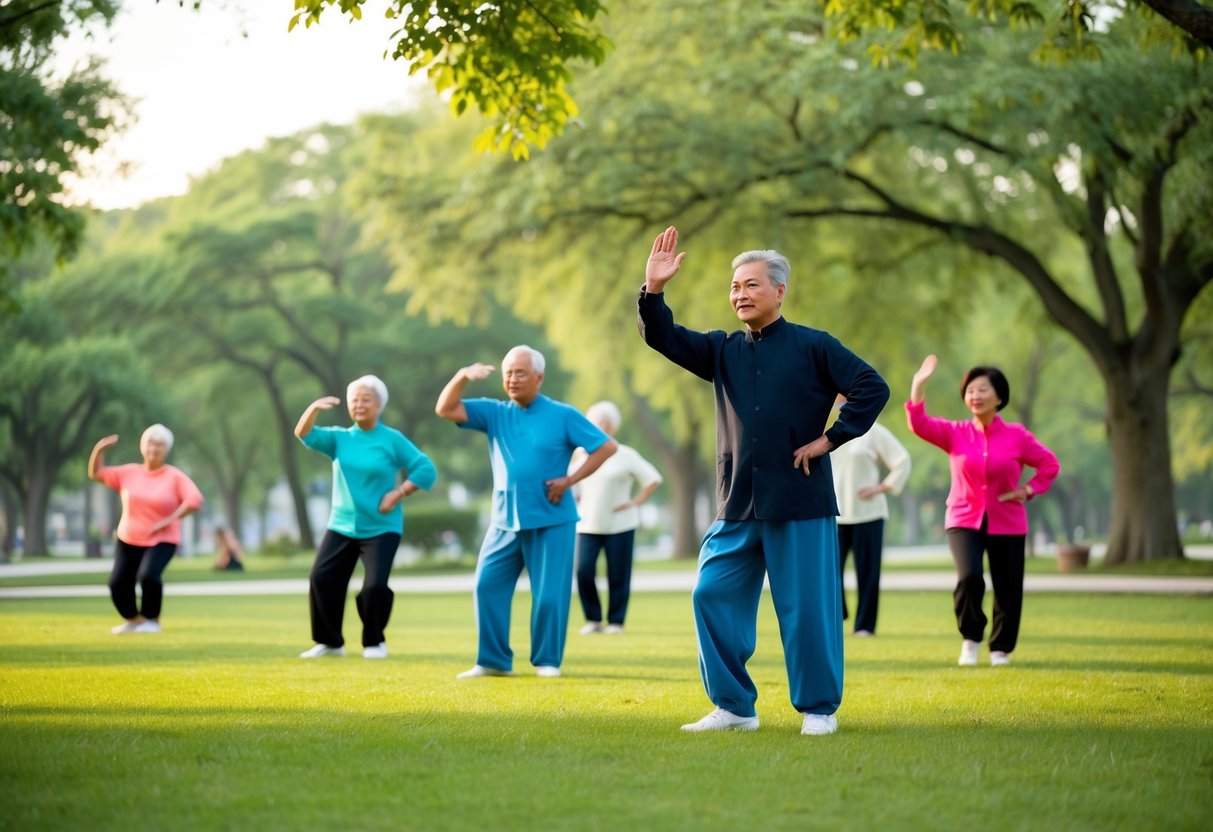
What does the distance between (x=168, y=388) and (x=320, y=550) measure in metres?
42.5

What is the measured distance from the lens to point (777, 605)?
732 centimetres

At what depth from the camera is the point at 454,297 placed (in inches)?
1062

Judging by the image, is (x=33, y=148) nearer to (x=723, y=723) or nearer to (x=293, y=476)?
(x=723, y=723)

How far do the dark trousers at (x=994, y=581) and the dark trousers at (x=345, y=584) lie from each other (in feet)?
14.9

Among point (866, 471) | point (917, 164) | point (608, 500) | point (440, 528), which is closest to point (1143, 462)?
point (917, 164)

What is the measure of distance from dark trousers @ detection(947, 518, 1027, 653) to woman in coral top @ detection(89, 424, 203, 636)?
7.75 metres

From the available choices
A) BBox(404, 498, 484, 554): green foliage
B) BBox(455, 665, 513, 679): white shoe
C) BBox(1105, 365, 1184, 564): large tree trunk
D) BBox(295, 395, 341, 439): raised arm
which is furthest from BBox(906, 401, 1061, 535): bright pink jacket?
BBox(404, 498, 484, 554): green foliage

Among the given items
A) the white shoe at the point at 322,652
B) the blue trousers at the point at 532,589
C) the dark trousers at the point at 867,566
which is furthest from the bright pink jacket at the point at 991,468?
the white shoe at the point at 322,652

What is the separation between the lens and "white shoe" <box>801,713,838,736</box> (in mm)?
7164

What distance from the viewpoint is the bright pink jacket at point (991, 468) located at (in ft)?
35.7

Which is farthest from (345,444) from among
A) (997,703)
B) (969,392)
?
(997,703)

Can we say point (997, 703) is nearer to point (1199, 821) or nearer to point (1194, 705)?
point (1194, 705)

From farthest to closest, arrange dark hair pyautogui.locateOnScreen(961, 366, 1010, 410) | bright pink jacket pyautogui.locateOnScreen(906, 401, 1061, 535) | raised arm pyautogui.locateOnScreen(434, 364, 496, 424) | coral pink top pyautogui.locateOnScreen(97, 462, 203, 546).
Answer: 1. coral pink top pyautogui.locateOnScreen(97, 462, 203, 546)
2. bright pink jacket pyautogui.locateOnScreen(906, 401, 1061, 535)
3. dark hair pyautogui.locateOnScreen(961, 366, 1010, 410)
4. raised arm pyautogui.locateOnScreen(434, 364, 496, 424)

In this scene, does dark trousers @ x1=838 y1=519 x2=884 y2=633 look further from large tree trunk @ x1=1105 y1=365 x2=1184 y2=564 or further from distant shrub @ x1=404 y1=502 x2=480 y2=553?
distant shrub @ x1=404 y1=502 x2=480 y2=553
